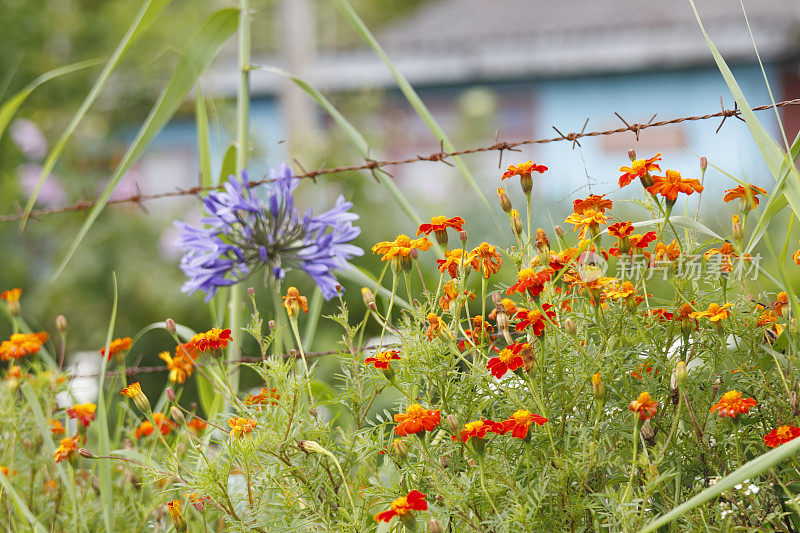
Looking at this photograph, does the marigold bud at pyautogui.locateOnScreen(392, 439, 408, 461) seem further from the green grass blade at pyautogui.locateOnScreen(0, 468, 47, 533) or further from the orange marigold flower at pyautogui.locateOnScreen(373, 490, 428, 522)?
the green grass blade at pyautogui.locateOnScreen(0, 468, 47, 533)

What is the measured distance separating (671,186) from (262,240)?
74 cm

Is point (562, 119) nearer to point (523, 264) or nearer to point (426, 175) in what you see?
point (426, 175)

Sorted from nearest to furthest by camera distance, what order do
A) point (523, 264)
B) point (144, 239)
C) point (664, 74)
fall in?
point (523, 264) < point (144, 239) < point (664, 74)

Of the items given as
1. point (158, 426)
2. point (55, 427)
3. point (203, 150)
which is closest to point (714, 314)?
point (158, 426)

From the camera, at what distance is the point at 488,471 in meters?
1.12

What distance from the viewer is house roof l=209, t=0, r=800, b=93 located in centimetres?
930

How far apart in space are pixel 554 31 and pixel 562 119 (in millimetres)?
1087

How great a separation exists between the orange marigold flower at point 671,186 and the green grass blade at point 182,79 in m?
1.06

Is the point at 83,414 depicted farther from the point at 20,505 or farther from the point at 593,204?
the point at 593,204

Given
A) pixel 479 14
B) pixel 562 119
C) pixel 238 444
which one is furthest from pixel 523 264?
pixel 479 14

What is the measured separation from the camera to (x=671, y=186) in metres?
1.21

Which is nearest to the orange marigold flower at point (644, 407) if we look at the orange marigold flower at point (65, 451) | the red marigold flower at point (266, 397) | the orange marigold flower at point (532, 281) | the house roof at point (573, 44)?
the orange marigold flower at point (532, 281)

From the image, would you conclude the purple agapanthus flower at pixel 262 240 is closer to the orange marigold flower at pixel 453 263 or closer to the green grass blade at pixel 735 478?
the orange marigold flower at pixel 453 263

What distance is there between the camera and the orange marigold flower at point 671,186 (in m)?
1.20
